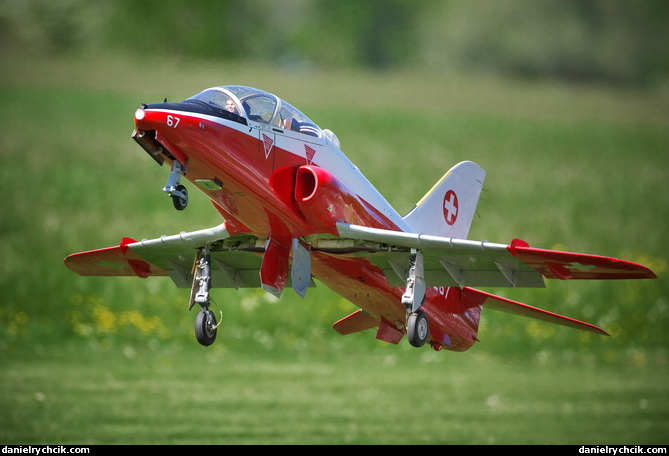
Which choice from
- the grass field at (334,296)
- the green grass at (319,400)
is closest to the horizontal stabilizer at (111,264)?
the green grass at (319,400)

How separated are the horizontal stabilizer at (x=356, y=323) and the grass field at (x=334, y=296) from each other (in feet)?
15.0

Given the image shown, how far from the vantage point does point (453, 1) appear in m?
82.8

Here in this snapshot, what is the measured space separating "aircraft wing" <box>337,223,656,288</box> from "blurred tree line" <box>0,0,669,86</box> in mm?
42178

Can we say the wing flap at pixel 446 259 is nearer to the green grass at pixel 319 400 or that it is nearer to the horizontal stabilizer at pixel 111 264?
the horizontal stabilizer at pixel 111 264

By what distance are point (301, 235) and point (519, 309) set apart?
4.96 metres

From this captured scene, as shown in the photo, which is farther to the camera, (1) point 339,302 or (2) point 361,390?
(1) point 339,302

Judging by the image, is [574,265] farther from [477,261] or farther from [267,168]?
[267,168]

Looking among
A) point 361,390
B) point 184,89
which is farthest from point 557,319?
point 184,89

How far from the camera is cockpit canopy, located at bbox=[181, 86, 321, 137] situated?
15.1 meters

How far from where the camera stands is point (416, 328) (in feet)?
53.0

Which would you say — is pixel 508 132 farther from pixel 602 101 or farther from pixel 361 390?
pixel 361 390

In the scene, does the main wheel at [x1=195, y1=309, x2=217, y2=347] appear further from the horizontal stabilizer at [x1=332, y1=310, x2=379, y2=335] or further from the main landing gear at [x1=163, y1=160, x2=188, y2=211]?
the horizontal stabilizer at [x1=332, y1=310, x2=379, y2=335]

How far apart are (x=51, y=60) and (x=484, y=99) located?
72.4 ft

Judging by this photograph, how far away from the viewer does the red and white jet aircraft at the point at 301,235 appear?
48.7 feet
